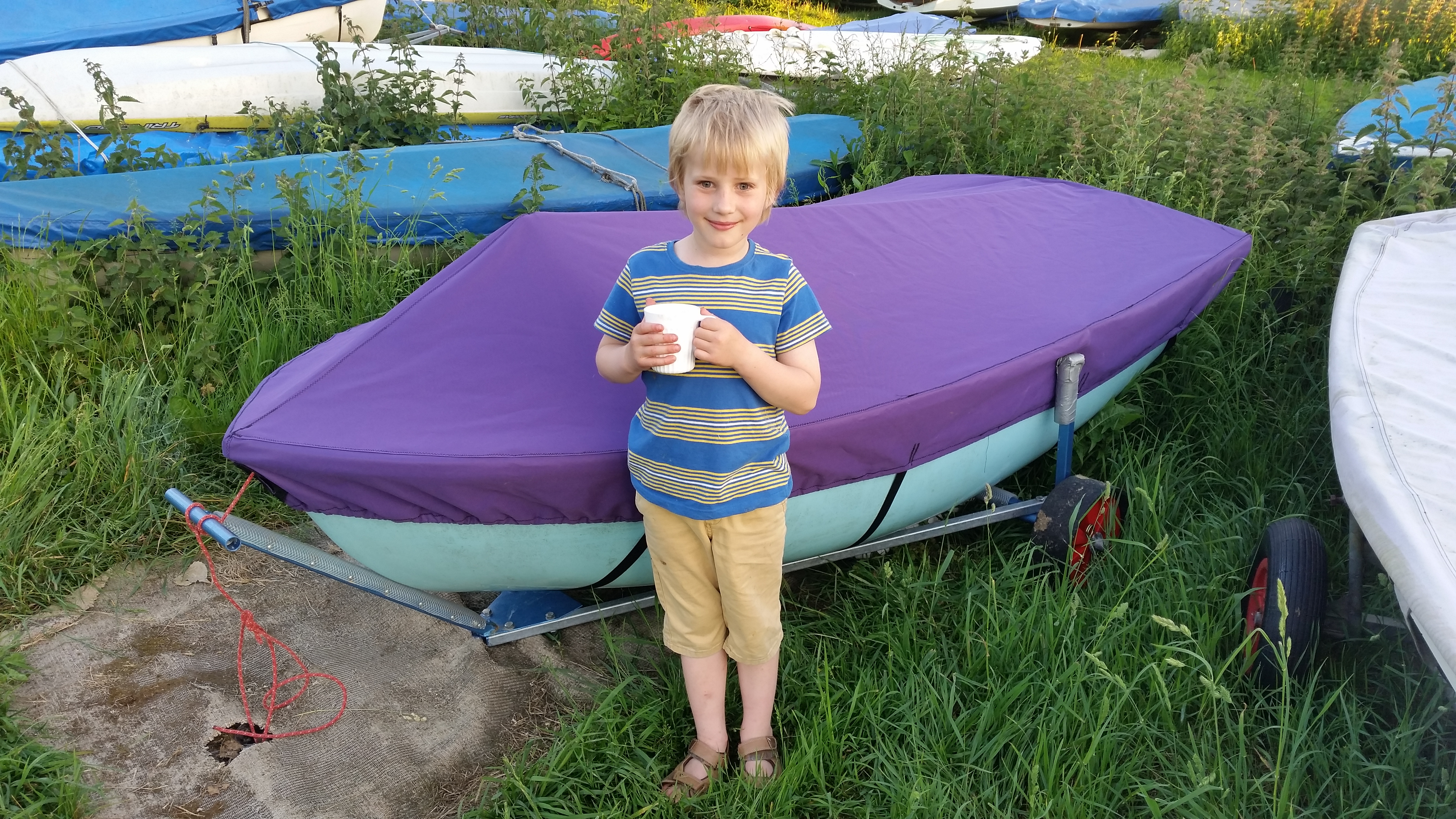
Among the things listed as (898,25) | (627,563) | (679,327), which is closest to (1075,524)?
(627,563)

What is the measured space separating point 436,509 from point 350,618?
0.92 meters

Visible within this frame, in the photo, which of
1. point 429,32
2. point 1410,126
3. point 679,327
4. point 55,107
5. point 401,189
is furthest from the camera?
point 429,32

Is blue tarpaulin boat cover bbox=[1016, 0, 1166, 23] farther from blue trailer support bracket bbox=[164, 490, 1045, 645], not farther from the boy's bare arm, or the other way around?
the boy's bare arm

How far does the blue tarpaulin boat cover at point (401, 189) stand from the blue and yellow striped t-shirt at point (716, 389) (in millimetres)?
1934

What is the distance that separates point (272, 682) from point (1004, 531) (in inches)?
82.5

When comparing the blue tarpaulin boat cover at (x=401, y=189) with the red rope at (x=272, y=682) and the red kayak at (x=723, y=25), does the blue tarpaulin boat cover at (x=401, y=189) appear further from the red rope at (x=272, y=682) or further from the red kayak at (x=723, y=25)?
the red kayak at (x=723, y=25)

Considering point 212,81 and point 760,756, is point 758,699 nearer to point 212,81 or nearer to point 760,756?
point 760,756

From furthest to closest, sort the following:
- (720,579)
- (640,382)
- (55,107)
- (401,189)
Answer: (55,107)
(401,189)
(640,382)
(720,579)

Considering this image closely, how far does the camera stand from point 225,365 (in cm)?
344

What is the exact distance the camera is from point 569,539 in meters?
2.17

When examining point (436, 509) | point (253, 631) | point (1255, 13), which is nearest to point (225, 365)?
point (253, 631)

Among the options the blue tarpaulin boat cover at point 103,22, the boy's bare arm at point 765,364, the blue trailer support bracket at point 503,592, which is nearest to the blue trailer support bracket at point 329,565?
the blue trailer support bracket at point 503,592

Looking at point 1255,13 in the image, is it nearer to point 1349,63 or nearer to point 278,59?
point 1349,63

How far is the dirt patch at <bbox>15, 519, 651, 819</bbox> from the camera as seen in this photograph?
222cm
